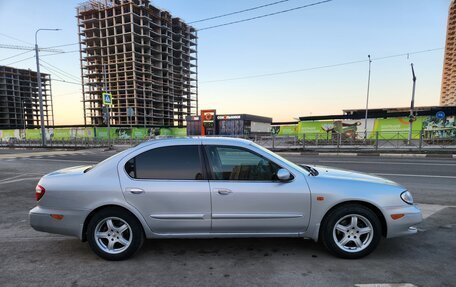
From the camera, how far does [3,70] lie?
373 ft

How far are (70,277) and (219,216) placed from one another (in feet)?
5.85

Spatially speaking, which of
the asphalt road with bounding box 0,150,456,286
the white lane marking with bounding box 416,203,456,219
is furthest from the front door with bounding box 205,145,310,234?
the white lane marking with bounding box 416,203,456,219

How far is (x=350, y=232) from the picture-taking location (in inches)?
140

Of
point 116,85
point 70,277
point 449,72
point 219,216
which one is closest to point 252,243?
point 219,216

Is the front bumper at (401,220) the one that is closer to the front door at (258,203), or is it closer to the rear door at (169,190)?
the front door at (258,203)

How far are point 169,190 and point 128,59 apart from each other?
10250cm

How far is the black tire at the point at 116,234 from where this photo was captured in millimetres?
3541

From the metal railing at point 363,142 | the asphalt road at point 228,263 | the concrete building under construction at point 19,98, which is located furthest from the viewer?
the concrete building under construction at point 19,98

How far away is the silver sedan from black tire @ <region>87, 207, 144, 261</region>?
12mm

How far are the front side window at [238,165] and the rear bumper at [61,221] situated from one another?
1.70m

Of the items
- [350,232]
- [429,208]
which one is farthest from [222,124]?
[350,232]

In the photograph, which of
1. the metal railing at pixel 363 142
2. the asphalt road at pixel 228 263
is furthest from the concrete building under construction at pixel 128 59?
the asphalt road at pixel 228 263

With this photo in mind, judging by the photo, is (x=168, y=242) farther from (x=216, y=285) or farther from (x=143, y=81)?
(x=143, y=81)

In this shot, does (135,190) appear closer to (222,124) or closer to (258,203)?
(258,203)
